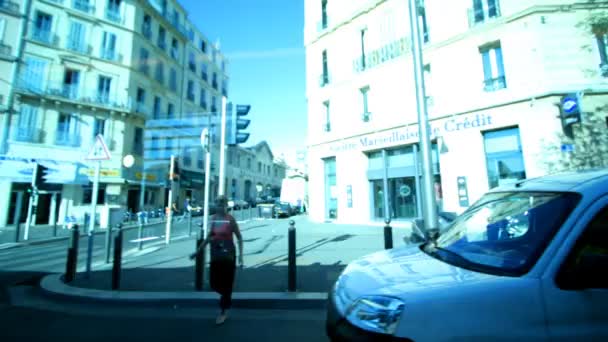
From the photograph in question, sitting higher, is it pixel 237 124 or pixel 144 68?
pixel 144 68

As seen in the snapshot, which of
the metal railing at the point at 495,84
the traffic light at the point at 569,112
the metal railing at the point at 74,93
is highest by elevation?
the metal railing at the point at 74,93

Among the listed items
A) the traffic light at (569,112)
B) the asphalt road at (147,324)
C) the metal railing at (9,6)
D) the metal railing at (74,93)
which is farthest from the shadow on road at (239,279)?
the metal railing at (9,6)

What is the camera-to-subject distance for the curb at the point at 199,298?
13.1ft

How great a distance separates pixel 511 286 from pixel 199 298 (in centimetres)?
398

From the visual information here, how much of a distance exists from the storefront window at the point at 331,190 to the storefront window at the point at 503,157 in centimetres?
791

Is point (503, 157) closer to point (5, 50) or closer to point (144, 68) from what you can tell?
point (144, 68)

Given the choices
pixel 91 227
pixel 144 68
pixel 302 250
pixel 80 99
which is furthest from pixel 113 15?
pixel 302 250

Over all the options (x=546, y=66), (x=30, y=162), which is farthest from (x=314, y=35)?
(x=30, y=162)

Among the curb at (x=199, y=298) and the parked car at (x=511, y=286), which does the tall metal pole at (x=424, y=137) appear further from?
the parked car at (x=511, y=286)

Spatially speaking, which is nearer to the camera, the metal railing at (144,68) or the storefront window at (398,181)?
the storefront window at (398,181)

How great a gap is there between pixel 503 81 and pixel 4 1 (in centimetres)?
2885

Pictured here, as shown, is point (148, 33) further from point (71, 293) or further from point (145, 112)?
point (71, 293)

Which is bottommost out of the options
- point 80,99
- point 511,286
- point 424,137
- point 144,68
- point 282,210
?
point 282,210

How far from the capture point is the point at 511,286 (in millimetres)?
1551
